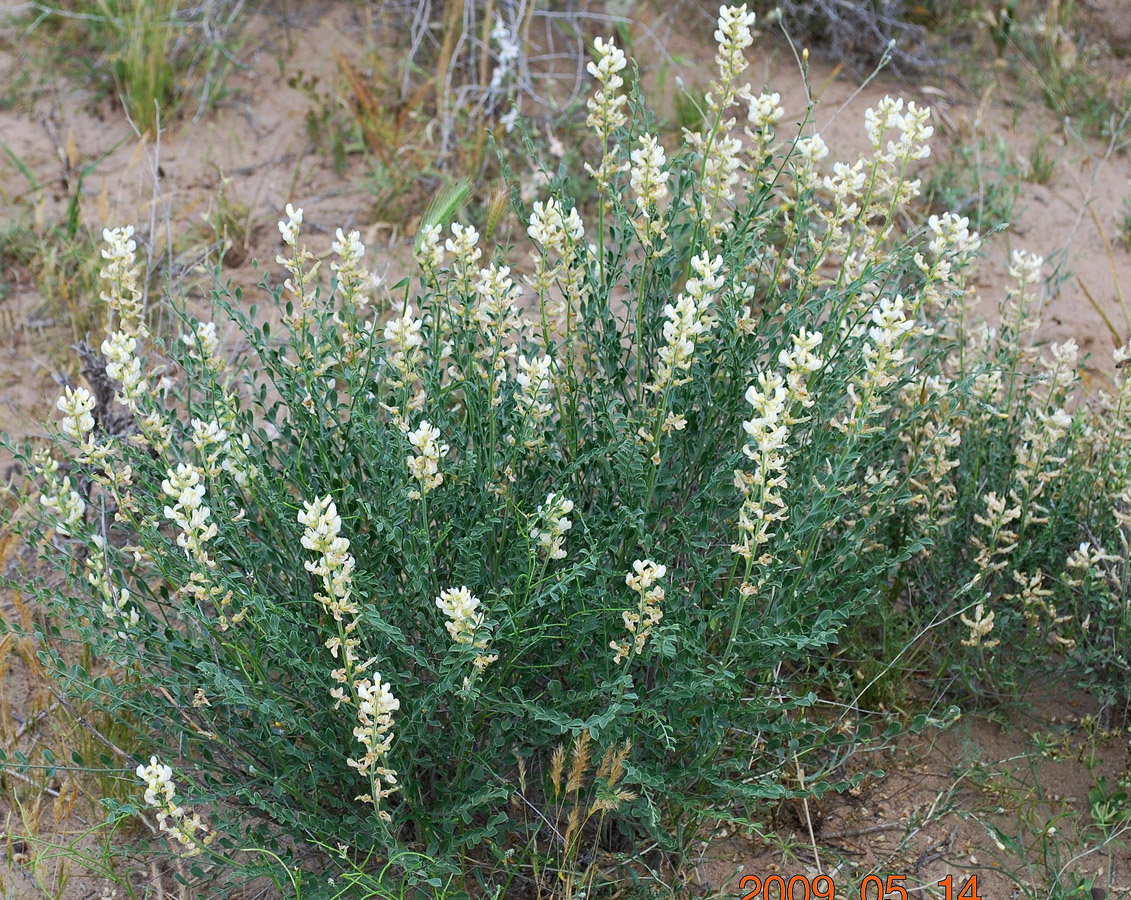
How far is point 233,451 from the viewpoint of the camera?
7.27 ft

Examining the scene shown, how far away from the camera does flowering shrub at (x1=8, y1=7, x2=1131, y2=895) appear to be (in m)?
2.03

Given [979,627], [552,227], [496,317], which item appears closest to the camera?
[552,227]

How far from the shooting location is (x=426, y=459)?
2004 millimetres

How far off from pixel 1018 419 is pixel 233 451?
1.98m

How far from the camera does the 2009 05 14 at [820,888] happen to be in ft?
7.77

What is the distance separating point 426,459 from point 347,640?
337mm

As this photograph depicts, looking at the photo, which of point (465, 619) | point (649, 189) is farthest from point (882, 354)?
point (465, 619)

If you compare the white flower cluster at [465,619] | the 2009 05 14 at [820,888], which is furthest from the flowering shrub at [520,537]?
the 2009 05 14 at [820,888]

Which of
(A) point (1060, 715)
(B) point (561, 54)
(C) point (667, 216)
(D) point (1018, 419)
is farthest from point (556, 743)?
(B) point (561, 54)

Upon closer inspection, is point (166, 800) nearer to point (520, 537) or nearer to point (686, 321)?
point (520, 537)

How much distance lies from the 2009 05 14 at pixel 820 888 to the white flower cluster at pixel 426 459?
1079 mm

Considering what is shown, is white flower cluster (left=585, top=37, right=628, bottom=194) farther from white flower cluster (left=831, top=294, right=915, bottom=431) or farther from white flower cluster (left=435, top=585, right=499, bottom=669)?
white flower cluster (left=435, top=585, right=499, bottom=669)

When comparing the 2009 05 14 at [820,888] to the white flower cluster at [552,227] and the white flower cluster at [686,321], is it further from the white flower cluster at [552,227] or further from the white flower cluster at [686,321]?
the white flower cluster at [552,227]

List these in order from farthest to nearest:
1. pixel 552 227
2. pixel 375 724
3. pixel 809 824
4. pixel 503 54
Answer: pixel 503 54 → pixel 809 824 → pixel 552 227 → pixel 375 724
